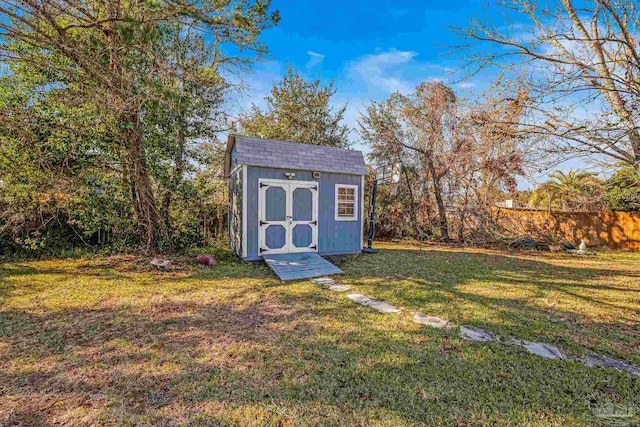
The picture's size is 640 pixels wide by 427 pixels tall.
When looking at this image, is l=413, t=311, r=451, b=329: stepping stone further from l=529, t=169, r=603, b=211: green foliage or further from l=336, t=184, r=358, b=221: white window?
l=529, t=169, r=603, b=211: green foliage

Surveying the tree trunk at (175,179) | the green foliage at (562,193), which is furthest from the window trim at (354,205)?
the green foliage at (562,193)

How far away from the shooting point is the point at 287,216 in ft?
25.7

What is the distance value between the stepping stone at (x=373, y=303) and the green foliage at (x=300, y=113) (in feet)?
34.1

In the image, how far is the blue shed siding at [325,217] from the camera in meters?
7.43

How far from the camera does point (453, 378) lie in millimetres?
2625

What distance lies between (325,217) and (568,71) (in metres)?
5.60

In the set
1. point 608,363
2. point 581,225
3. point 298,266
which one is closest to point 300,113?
point 298,266

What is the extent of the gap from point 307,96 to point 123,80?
397 inches

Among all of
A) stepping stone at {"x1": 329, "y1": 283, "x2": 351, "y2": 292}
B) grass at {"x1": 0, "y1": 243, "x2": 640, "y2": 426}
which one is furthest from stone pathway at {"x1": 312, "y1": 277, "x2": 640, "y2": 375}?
stepping stone at {"x1": 329, "y1": 283, "x2": 351, "y2": 292}

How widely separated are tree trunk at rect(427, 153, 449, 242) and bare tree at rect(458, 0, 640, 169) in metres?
7.98

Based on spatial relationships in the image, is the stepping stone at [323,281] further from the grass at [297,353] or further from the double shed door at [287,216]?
the double shed door at [287,216]

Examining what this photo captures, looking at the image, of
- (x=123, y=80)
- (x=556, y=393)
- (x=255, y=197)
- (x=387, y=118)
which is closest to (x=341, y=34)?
(x=387, y=118)

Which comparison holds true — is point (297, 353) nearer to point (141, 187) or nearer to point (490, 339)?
point (490, 339)

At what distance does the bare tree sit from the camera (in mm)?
4043
